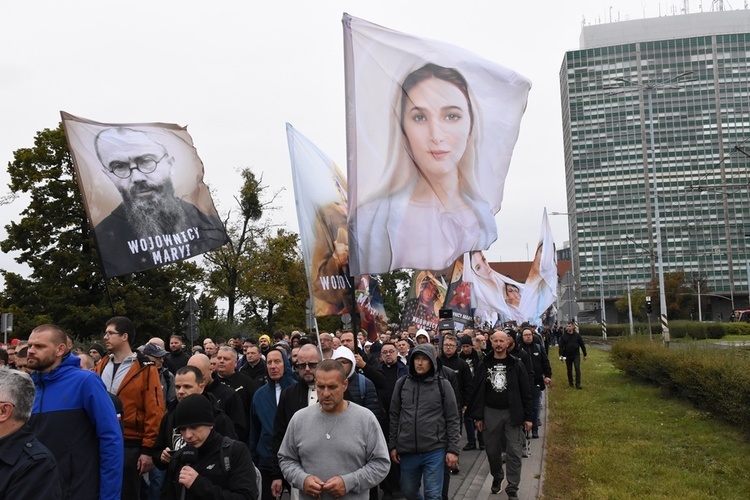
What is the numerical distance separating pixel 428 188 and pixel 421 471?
4.44 meters

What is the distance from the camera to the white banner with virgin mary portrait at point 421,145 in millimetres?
10461

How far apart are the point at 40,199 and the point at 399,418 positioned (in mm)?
32214

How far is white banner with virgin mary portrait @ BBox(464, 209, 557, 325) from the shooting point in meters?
27.1

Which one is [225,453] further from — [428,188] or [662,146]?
[662,146]

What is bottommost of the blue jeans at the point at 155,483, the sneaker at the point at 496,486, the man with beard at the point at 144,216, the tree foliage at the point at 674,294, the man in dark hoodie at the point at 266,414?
the tree foliage at the point at 674,294

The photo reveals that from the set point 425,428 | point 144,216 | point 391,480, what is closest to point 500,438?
point 391,480

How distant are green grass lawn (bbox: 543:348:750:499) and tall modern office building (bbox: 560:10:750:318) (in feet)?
391

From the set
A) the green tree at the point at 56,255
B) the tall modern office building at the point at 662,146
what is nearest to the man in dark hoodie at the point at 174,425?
the green tree at the point at 56,255

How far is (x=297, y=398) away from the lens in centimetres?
670

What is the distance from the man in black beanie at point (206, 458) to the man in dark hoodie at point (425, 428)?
329 centimetres

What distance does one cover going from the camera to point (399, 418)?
7.84 m

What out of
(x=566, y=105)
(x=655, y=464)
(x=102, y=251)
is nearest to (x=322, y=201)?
(x=102, y=251)

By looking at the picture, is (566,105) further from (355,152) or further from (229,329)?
(355,152)

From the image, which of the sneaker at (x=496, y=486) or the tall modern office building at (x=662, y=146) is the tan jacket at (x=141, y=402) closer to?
the sneaker at (x=496, y=486)
